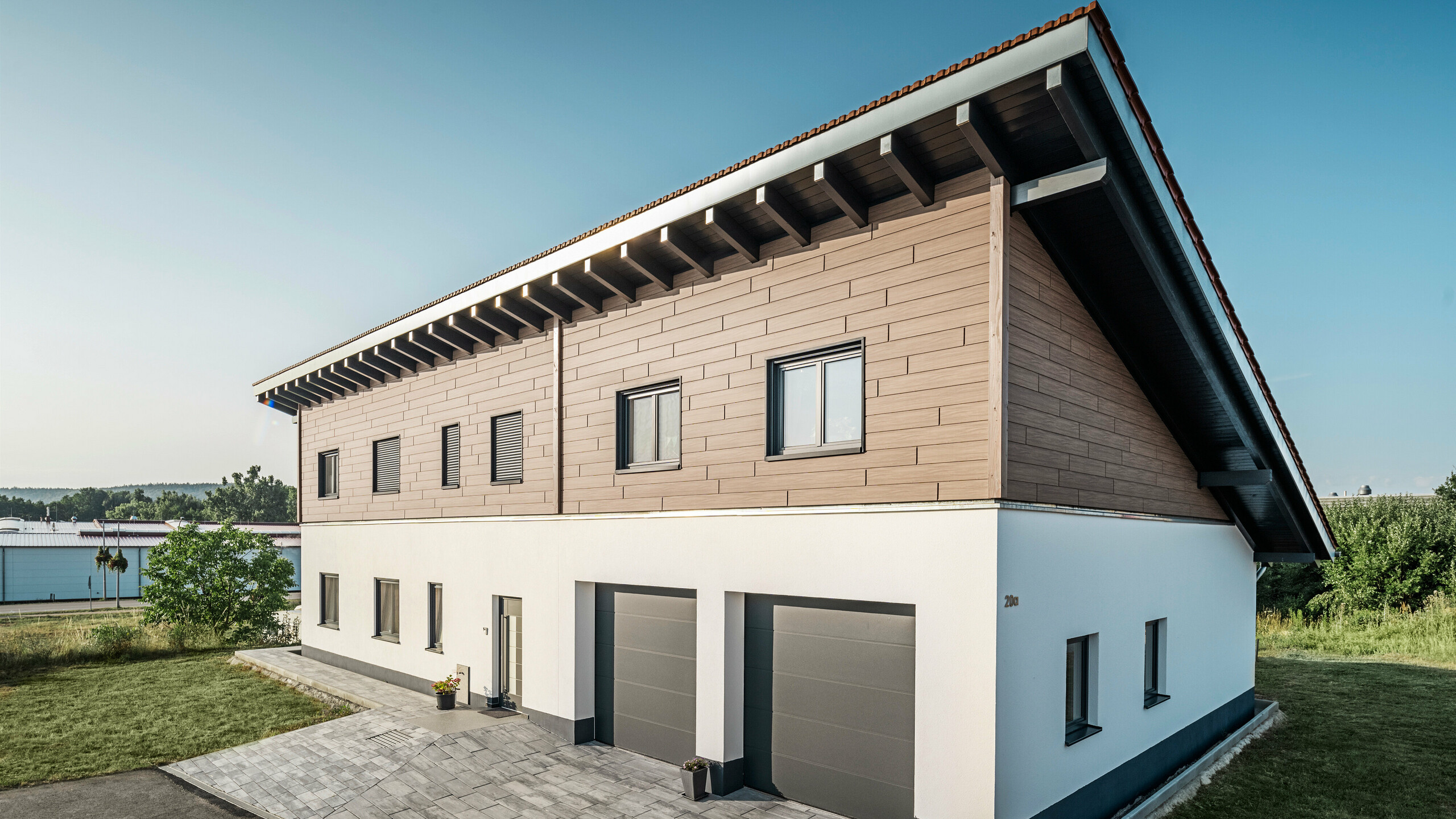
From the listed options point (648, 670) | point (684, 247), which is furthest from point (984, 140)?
point (648, 670)

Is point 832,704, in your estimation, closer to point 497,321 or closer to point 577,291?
point 577,291

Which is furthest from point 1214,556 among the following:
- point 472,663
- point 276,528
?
point 276,528

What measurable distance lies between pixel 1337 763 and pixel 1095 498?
6203mm

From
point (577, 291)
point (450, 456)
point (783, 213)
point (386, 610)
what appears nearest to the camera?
point (783, 213)

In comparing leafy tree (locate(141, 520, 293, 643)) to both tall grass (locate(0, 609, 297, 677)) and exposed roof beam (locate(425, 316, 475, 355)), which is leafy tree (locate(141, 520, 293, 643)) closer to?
tall grass (locate(0, 609, 297, 677))

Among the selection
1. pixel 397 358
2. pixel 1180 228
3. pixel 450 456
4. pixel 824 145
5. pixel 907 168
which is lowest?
pixel 450 456

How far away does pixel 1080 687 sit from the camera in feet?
25.8

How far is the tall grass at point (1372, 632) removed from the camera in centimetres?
1888

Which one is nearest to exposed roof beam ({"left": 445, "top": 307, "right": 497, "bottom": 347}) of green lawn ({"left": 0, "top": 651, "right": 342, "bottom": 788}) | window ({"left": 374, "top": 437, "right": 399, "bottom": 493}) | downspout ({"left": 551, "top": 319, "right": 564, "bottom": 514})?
downspout ({"left": 551, "top": 319, "right": 564, "bottom": 514})

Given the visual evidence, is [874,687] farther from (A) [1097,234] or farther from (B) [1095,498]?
(A) [1097,234]

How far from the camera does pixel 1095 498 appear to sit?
8250 mm

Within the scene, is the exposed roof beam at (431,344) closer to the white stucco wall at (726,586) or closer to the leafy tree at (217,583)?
the white stucco wall at (726,586)

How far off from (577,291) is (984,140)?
621 centimetres

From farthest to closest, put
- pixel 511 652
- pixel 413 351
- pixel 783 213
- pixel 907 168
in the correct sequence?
pixel 413 351
pixel 511 652
pixel 783 213
pixel 907 168
